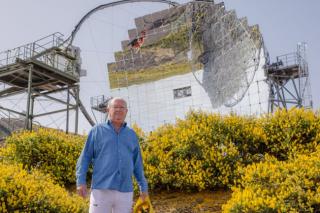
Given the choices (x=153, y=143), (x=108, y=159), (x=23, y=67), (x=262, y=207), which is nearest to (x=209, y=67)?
(x=23, y=67)

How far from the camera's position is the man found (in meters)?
5.32

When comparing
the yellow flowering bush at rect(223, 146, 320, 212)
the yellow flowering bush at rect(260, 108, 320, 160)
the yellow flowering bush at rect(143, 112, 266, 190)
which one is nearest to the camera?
the yellow flowering bush at rect(223, 146, 320, 212)

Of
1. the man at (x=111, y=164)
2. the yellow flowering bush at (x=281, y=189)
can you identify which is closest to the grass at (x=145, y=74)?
the yellow flowering bush at (x=281, y=189)

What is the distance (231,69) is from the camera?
25438 mm

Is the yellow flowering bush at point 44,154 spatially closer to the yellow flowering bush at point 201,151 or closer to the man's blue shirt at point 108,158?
the yellow flowering bush at point 201,151

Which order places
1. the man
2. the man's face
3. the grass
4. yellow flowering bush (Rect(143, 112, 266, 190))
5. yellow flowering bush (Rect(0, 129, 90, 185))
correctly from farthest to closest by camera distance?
1. the grass
2. yellow flowering bush (Rect(0, 129, 90, 185))
3. yellow flowering bush (Rect(143, 112, 266, 190))
4. the man's face
5. the man

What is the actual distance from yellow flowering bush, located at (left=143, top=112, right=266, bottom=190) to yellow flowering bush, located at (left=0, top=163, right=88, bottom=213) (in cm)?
257

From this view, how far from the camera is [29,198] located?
7027 millimetres

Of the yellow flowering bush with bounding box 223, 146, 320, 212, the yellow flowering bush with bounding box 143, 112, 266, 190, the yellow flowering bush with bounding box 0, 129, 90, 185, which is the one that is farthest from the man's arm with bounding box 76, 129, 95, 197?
the yellow flowering bush with bounding box 0, 129, 90, 185

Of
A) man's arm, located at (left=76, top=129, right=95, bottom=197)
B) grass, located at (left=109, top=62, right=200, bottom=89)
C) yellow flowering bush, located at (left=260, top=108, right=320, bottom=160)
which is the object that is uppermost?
grass, located at (left=109, top=62, right=200, bottom=89)

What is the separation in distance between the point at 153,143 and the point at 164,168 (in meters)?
0.98

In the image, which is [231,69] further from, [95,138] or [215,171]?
[95,138]

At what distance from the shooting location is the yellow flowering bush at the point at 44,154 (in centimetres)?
1152

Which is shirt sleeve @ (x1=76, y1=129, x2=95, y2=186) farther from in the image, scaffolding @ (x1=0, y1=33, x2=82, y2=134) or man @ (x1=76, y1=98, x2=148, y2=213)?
scaffolding @ (x1=0, y1=33, x2=82, y2=134)
